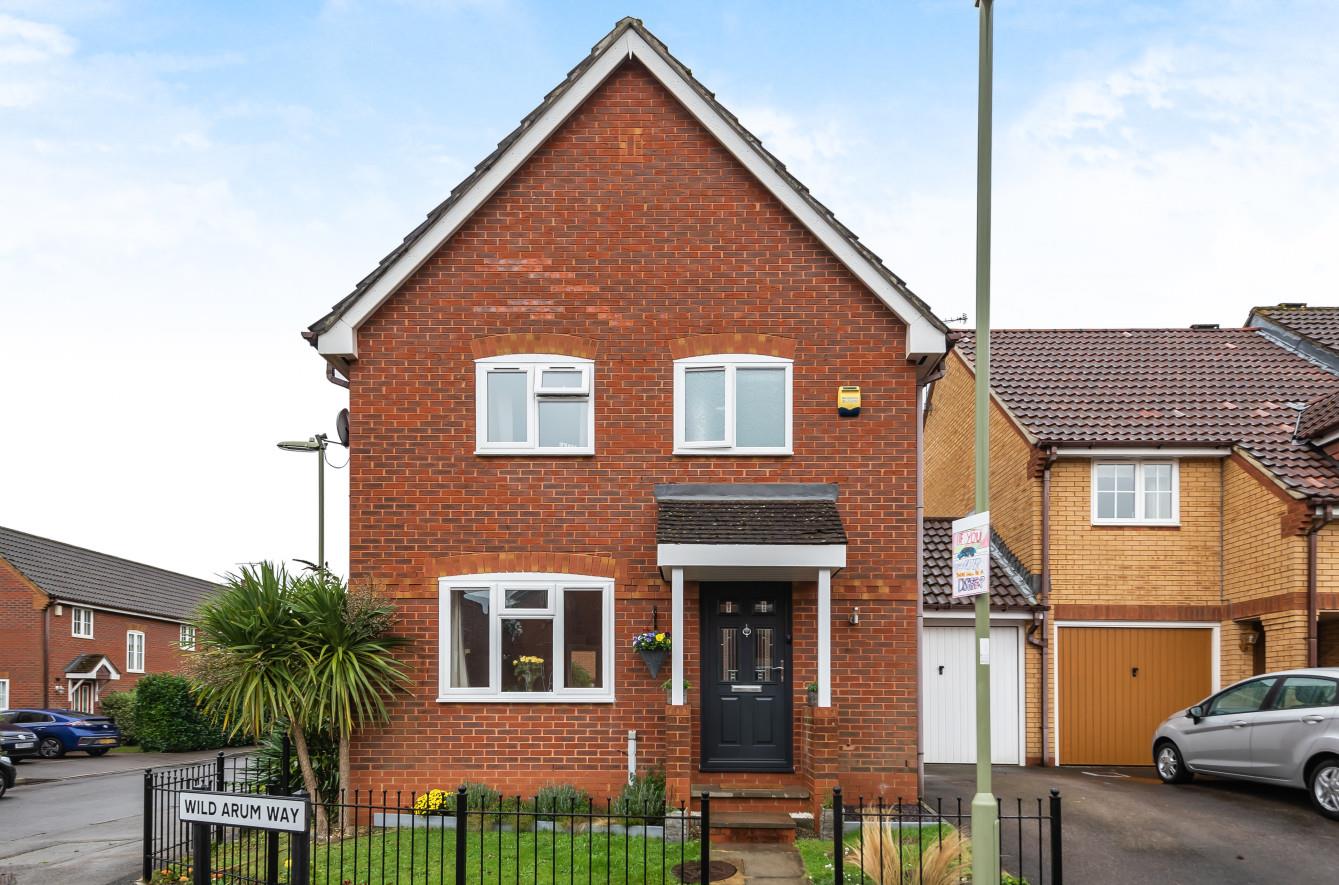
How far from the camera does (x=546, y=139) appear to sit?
14.2 meters

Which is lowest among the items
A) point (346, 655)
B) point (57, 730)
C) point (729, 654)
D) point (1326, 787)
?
point (57, 730)

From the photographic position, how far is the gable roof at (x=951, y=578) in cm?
1828

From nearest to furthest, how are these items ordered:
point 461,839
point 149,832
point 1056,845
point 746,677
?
point 1056,845, point 461,839, point 149,832, point 746,677

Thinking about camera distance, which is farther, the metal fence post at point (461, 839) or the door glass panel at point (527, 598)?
the door glass panel at point (527, 598)

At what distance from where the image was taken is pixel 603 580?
13.8 m

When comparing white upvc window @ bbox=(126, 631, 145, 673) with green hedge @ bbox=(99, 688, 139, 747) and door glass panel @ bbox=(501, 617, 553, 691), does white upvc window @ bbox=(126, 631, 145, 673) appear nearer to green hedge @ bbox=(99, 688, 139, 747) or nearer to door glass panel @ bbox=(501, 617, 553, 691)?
green hedge @ bbox=(99, 688, 139, 747)

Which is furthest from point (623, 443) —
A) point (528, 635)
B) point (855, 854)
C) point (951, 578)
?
point (951, 578)

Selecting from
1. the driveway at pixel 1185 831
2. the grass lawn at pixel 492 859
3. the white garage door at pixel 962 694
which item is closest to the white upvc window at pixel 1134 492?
the white garage door at pixel 962 694

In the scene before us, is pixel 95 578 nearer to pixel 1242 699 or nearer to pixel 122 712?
pixel 122 712

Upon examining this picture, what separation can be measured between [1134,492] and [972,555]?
35.7ft

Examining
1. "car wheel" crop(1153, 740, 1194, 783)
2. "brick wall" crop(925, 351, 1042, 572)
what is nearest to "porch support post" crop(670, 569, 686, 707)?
"brick wall" crop(925, 351, 1042, 572)

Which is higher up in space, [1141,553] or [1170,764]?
[1141,553]

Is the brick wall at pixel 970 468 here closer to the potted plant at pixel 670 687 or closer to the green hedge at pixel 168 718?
the potted plant at pixel 670 687

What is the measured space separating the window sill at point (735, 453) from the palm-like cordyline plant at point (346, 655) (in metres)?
4.06
